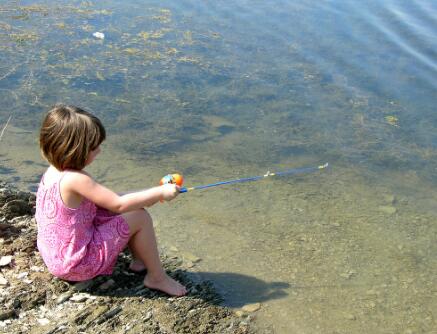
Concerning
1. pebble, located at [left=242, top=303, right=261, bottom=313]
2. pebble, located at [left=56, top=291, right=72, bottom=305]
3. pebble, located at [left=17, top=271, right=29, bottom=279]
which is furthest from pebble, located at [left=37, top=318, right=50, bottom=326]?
pebble, located at [left=242, top=303, right=261, bottom=313]

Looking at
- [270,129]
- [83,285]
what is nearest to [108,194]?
[83,285]

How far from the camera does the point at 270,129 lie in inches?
255

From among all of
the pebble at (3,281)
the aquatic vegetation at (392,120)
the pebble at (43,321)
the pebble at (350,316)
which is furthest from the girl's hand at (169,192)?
the aquatic vegetation at (392,120)

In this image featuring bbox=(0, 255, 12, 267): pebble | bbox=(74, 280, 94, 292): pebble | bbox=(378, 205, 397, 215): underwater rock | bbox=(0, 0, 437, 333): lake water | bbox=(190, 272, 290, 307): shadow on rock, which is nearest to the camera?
bbox=(74, 280, 94, 292): pebble

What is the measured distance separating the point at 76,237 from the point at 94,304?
0.40m

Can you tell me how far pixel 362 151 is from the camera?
6.22 m

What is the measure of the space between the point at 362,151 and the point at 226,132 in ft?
4.80

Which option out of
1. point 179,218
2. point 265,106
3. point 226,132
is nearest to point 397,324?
point 179,218

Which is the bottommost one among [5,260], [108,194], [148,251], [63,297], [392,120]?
[5,260]

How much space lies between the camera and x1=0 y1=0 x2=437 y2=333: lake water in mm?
4246

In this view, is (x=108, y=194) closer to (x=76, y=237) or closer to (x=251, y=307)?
(x=76, y=237)

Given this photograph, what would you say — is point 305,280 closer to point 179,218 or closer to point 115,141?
point 179,218

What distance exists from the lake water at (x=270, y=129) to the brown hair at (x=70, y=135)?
1.43m

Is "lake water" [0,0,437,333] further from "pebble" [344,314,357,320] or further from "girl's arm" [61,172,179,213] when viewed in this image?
"girl's arm" [61,172,179,213]
